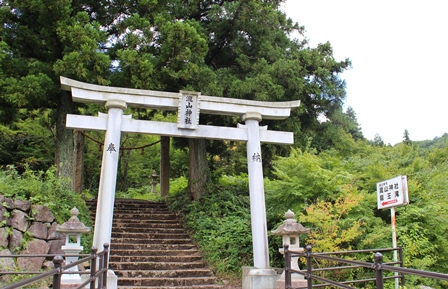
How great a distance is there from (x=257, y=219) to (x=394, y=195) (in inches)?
117

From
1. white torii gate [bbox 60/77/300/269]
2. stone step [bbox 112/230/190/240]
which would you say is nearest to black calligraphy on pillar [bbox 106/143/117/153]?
white torii gate [bbox 60/77/300/269]

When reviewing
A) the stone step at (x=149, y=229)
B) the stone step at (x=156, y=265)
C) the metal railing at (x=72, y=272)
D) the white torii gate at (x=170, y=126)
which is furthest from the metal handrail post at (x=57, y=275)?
the stone step at (x=149, y=229)

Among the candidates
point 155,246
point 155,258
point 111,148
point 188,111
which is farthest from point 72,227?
point 155,246

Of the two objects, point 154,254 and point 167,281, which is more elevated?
point 154,254

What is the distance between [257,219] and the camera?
8805mm

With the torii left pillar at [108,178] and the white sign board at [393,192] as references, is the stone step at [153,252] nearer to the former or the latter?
the torii left pillar at [108,178]

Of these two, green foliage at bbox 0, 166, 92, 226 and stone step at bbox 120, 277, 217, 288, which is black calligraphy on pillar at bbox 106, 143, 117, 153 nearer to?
green foliage at bbox 0, 166, 92, 226

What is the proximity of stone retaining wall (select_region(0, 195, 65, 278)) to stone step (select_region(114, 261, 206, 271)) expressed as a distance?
152cm

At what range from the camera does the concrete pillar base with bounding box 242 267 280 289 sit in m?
8.23

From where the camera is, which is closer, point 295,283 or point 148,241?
point 295,283

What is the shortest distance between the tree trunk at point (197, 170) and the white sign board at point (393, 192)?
6477 millimetres

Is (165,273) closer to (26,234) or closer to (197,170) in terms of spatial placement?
(26,234)

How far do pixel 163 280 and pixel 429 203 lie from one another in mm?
6244

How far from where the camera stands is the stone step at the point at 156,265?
941 centimetres
